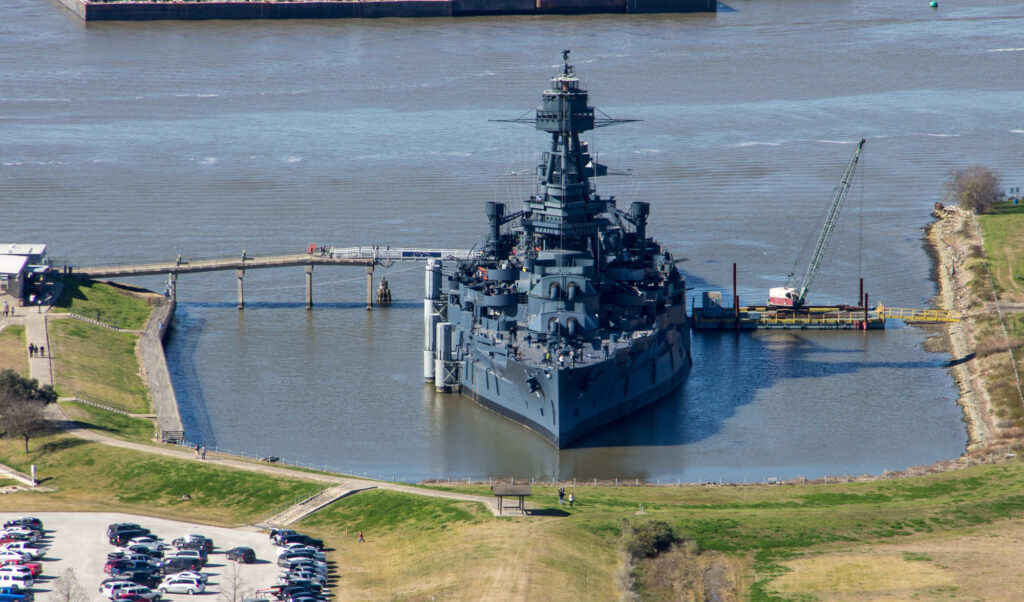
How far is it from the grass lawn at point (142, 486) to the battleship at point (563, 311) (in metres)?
17.9

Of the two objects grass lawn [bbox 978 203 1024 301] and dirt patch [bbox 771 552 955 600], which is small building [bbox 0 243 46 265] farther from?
grass lawn [bbox 978 203 1024 301]

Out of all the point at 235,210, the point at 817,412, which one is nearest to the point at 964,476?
the point at 817,412

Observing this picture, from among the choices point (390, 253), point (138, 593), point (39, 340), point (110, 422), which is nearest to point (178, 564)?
point (138, 593)

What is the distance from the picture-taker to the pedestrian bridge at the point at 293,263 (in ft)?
403

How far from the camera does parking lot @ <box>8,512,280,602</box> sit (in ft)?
219

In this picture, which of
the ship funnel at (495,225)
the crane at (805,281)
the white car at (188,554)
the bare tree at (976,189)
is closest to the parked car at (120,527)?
the white car at (188,554)

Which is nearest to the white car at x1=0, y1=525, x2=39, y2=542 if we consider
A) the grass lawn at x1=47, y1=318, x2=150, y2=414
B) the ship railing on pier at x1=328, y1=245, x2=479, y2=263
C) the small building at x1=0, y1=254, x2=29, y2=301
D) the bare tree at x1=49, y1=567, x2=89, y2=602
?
the bare tree at x1=49, y1=567, x2=89, y2=602

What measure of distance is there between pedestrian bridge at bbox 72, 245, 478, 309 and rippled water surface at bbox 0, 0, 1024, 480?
2.90 m

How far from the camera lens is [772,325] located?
4668 inches

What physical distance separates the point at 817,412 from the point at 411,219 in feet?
173

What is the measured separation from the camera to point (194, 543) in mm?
70312

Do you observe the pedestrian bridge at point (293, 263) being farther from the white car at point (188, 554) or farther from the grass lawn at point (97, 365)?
the white car at point (188, 554)

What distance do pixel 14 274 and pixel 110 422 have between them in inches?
1027

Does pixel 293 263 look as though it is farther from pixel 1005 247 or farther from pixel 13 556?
pixel 1005 247
